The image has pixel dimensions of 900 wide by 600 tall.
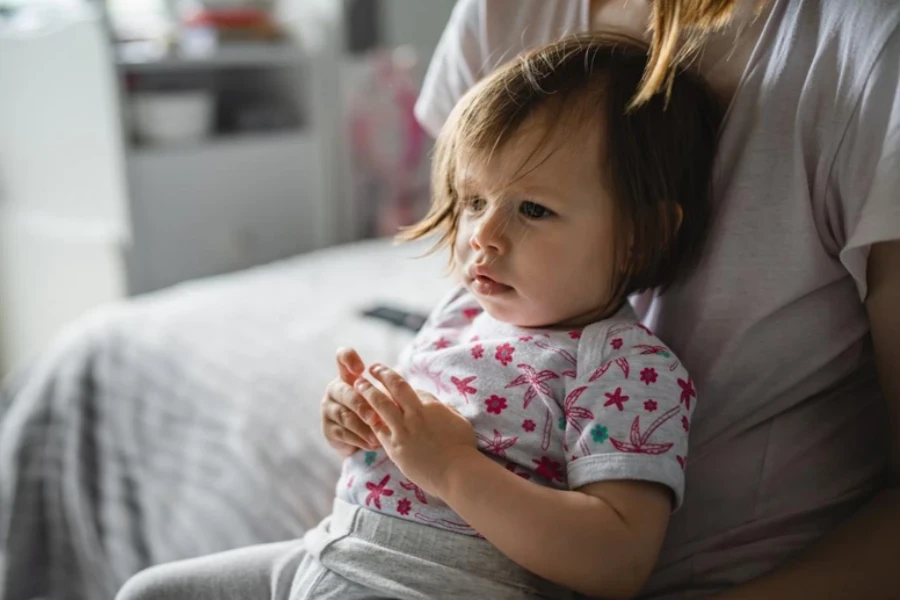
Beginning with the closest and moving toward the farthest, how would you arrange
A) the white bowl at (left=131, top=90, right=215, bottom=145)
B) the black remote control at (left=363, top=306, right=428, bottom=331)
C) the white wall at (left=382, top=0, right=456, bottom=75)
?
1. the black remote control at (left=363, top=306, right=428, bottom=331)
2. the white bowl at (left=131, top=90, right=215, bottom=145)
3. the white wall at (left=382, top=0, right=456, bottom=75)

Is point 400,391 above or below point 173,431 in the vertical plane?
above

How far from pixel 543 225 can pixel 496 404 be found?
145 millimetres

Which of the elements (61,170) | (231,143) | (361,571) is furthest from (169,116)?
(361,571)

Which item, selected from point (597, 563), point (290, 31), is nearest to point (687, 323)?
point (597, 563)

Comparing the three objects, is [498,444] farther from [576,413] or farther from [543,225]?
[543,225]

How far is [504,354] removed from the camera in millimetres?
727

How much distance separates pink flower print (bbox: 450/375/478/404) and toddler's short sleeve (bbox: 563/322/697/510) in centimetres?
8

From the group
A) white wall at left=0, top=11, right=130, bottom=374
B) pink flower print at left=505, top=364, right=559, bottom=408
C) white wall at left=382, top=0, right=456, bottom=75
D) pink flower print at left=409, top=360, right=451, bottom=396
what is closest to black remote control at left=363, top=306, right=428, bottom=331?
pink flower print at left=409, top=360, right=451, bottom=396

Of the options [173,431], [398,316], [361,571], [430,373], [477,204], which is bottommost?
[173,431]

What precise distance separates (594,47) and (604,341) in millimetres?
243

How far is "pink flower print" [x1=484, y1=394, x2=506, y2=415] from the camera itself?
2.31 ft

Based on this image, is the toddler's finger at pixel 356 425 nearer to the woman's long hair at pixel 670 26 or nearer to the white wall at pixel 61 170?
the woman's long hair at pixel 670 26

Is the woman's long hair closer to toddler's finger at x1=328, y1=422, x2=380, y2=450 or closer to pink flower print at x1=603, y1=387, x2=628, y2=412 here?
pink flower print at x1=603, y1=387, x2=628, y2=412

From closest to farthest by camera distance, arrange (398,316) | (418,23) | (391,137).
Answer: (398,316) → (391,137) → (418,23)
